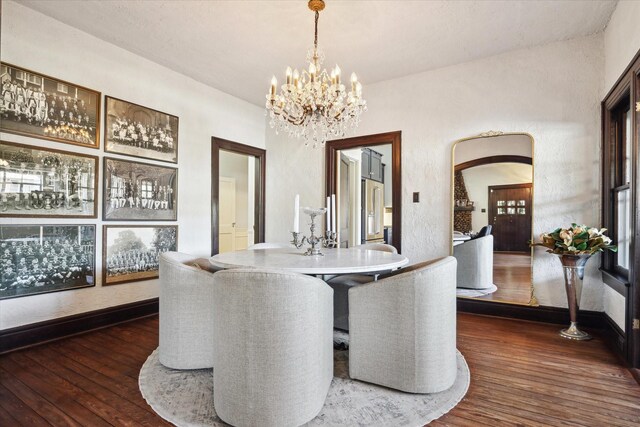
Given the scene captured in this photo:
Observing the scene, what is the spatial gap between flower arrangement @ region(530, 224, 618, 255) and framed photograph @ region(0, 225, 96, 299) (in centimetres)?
405

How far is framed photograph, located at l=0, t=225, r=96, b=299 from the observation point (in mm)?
2707

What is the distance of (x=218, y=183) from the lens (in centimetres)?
441

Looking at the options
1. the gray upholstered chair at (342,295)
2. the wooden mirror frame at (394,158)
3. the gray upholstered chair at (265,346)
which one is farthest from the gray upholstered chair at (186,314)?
the wooden mirror frame at (394,158)

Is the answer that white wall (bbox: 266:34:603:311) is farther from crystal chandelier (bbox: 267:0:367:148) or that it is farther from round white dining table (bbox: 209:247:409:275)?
round white dining table (bbox: 209:247:409:275)

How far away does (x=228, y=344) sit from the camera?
167 cm

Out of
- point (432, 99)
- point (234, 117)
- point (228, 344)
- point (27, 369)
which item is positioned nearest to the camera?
point (228, 344)

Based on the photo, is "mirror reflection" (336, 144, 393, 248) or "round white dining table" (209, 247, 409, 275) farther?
"mirror reflection" (336, 144, 393, 248)

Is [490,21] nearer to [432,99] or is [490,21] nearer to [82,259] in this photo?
[432,99]

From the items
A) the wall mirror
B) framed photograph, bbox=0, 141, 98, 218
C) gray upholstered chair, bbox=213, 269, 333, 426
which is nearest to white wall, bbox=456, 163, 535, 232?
the wall mirror

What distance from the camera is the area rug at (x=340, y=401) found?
5.81 ft

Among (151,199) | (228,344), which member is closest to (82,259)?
(151,199)

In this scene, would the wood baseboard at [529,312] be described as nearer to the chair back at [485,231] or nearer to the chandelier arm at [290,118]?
the chair back at [485,231]

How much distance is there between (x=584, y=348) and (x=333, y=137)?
3.34 m

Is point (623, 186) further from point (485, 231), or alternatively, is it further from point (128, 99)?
point (128, 99)
